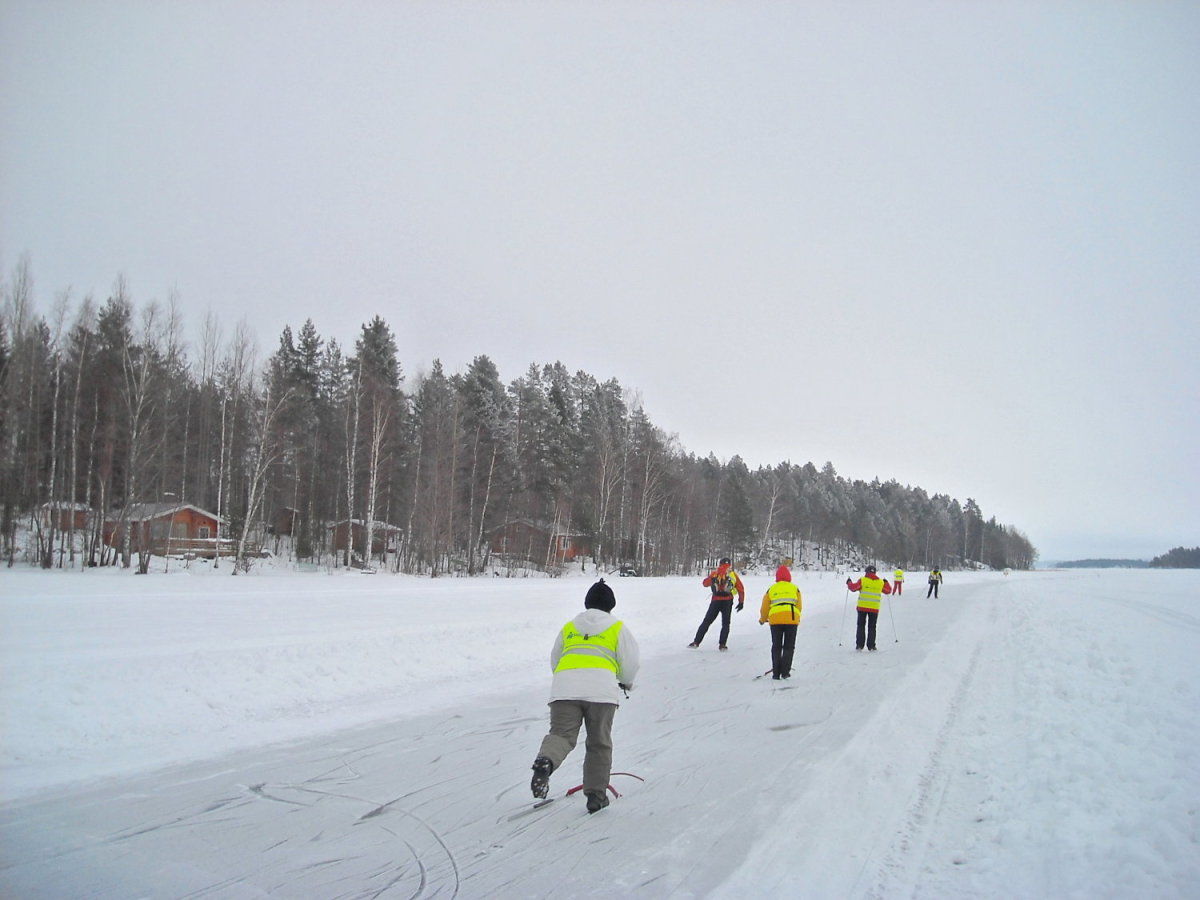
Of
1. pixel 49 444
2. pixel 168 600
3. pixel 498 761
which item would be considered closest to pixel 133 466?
pixel 49 444

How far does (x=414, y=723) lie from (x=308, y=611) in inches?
310

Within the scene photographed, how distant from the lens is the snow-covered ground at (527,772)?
4.18m

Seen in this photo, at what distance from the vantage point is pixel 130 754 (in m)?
6.52

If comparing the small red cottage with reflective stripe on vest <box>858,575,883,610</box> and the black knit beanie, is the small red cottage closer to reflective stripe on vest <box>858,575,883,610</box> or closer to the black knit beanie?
reflective stripe on vest <box>858,575,883,610</box>

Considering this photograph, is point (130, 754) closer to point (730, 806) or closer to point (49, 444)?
point (730, 806)

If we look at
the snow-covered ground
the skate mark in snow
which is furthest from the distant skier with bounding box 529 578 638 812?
the skate mark in snow

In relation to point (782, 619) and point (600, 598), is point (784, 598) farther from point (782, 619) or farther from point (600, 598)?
point (600, 598)

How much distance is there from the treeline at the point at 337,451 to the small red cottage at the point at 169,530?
959 mm

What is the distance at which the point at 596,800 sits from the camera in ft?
16.8

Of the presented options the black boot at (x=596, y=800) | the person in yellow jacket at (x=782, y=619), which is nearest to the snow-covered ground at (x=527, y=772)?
the black boot at (x=596, y=800)

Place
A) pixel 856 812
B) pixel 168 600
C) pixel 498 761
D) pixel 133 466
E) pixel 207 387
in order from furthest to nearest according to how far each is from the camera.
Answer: pixel 207 387, pixel 133 466, pixel 168 600, pixel 498 761, pixel 856 812

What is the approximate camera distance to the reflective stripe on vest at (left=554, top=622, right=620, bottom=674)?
5.25 metres

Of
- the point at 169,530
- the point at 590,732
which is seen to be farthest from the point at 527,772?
the point at 169,530

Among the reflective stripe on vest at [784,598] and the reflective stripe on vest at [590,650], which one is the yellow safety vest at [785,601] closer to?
the reflective stripe on vest at [784,598]
